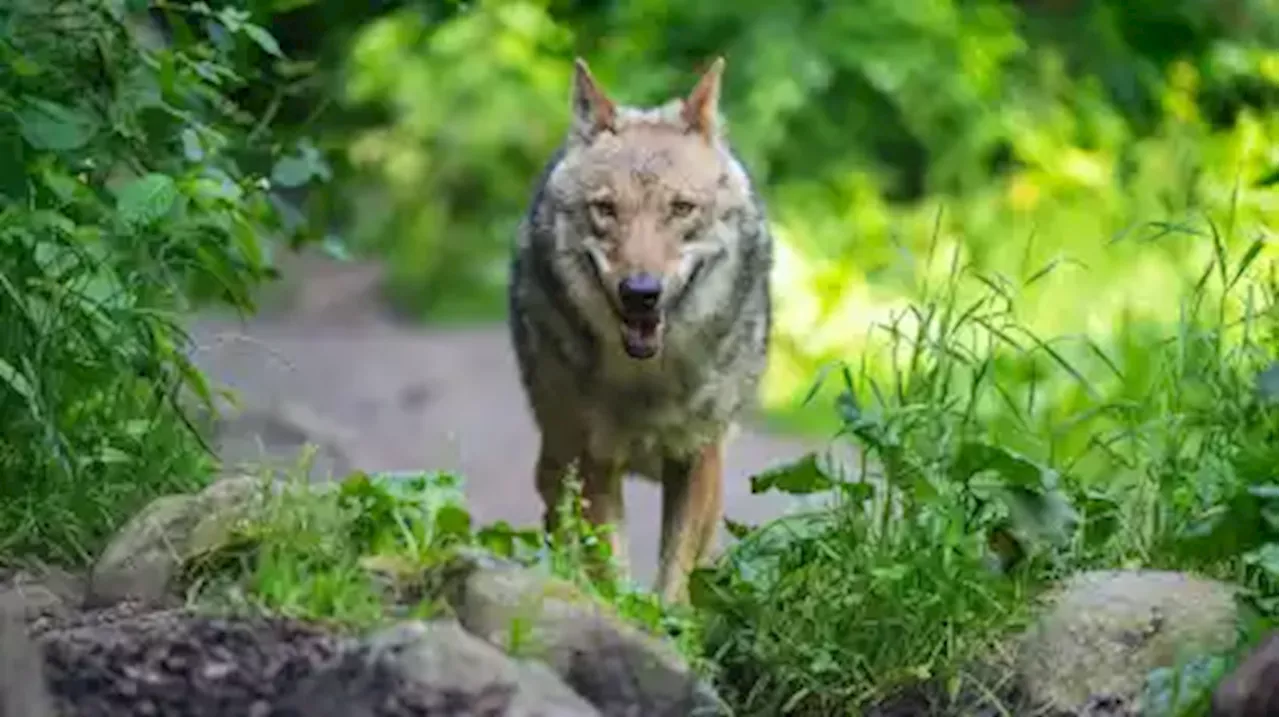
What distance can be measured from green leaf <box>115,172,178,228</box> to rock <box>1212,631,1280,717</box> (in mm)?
2591

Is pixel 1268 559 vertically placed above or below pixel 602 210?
below

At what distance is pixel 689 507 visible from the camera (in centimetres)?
695

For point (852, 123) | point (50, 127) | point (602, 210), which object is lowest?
point (852, 123)

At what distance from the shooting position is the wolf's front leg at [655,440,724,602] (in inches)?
272

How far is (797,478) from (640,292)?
1.03 meters

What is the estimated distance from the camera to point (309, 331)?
1579cm

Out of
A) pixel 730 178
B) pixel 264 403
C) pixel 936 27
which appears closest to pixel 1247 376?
pixel 730 178

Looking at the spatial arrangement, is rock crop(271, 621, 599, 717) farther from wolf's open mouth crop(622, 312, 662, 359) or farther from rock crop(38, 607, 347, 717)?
wolf's open mouth crop(622, 312, 662, 359)

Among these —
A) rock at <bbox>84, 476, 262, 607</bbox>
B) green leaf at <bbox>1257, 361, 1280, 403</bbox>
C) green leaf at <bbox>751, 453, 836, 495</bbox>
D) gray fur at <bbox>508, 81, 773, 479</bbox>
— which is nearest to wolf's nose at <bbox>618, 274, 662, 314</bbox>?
gray fur at <bbox>508, 81, 773, 479</bbox>

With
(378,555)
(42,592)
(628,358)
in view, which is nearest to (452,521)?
(378,555)

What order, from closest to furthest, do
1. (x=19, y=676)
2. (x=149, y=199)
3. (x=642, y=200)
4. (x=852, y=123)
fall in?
(x=19, y=676), (x=149, y=199), (x=642, y=200), (x=852, y=123)

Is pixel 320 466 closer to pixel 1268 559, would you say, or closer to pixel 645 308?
pixel 645 308

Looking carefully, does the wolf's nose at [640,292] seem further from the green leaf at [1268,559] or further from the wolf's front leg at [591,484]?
the green leaf at [1268,559]

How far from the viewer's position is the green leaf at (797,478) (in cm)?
550
